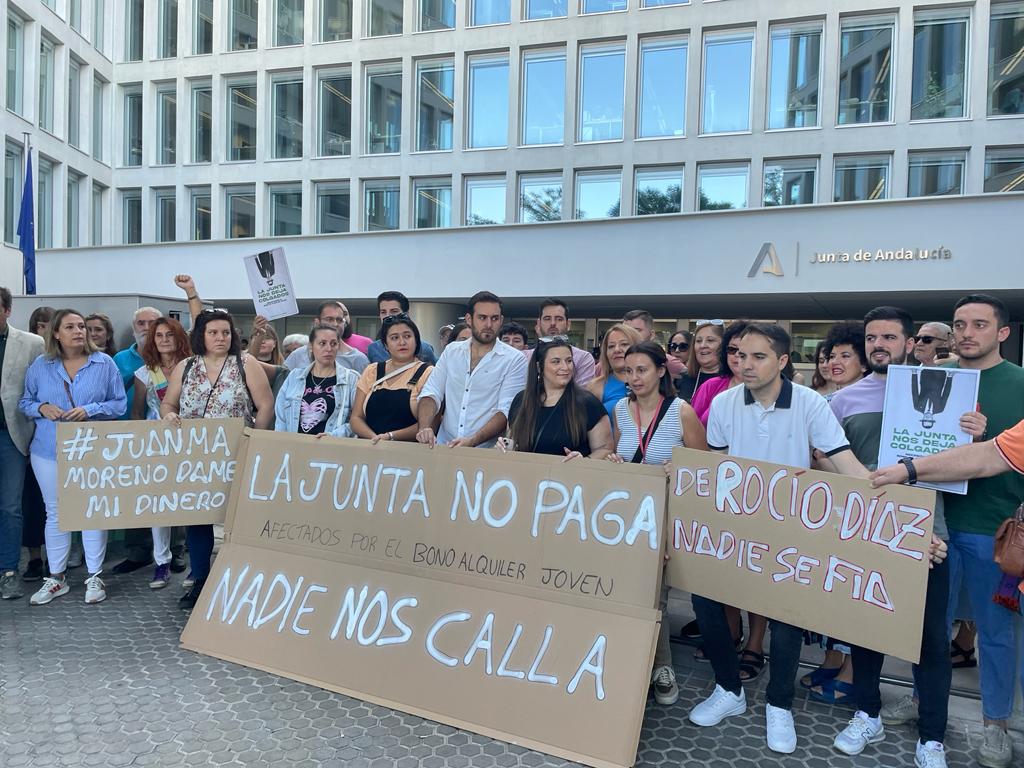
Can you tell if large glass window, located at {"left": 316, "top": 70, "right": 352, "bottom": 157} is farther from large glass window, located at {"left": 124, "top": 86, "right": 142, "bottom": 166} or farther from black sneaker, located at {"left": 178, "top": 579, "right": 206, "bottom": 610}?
black sneaker, located at {"left": 178, "top": 579, "right": 206, "bottom": 610}

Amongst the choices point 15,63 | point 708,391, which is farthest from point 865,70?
point 15,63

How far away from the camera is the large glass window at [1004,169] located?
17109 mm

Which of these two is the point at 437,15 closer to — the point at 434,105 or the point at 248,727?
the point at 434,105

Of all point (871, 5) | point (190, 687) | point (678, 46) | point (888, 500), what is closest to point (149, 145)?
point (678, 46)

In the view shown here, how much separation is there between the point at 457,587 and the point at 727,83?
18.8 metres

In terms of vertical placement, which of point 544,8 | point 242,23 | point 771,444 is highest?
point 242,23

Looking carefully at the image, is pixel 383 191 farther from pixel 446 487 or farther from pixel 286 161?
pixel 446 487

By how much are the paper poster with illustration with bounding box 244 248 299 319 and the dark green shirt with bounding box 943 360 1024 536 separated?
4.95 meters

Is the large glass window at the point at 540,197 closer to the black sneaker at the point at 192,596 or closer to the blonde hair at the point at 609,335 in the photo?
the blonde hair at the point at 609,335

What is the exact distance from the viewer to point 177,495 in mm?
4410

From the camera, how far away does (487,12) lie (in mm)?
20828

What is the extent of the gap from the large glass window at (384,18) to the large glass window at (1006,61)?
51.5ft

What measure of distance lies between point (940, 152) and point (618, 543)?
1876 centimetres

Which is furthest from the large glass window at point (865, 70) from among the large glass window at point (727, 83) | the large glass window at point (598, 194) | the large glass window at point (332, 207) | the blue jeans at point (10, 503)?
the blue jeans at point (10, 503)
